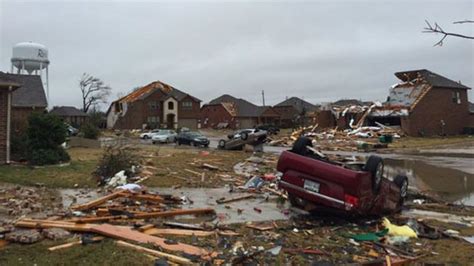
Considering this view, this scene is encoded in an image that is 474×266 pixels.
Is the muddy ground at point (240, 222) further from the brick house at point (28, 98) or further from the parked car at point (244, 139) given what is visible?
the parked car at point (244, 139)

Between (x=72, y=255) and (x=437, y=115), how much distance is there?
194ft

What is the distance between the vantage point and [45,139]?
18.6 meters

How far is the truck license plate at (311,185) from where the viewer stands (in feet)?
29.1

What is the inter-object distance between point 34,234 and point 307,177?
529cm

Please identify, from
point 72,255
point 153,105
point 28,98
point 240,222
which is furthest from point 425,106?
point 72,255

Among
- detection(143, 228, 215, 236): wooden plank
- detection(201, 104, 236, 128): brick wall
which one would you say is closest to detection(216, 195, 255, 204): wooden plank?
detection(143, 228, 215, 236): wooden plank

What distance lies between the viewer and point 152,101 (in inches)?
2928

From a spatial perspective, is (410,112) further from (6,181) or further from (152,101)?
(6,181)

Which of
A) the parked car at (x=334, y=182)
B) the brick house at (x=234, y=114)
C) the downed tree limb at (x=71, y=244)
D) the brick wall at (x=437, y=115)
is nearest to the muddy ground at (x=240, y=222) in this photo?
the downed tree limb at (x=71, y=244)

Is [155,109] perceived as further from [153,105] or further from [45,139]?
[45,139]

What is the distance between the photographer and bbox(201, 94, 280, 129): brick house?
80.4 metres

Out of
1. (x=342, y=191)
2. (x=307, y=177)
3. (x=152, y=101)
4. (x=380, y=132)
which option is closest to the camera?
(x=342, y=191)

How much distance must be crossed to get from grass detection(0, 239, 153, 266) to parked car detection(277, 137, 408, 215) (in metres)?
4.15

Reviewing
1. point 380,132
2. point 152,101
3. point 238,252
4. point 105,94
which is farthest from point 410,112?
point 105,94
